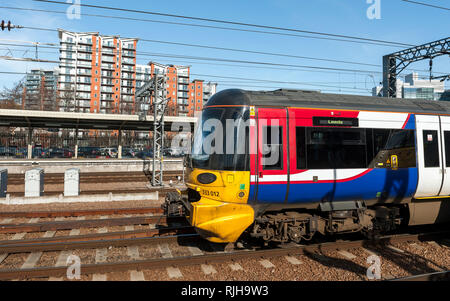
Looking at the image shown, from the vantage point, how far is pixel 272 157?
6.20 meters

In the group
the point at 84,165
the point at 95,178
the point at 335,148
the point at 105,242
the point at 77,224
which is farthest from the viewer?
the point at 84,165

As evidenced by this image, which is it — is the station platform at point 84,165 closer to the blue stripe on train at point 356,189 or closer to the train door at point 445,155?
the blue stripe on train at point 356,189

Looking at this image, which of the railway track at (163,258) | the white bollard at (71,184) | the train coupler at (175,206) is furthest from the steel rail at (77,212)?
the white bollard at (71,184)

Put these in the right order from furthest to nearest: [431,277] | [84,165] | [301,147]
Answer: [84,165] < [301,147] < [431,277]

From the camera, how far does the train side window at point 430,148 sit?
7.34 m

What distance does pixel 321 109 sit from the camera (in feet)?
21.6

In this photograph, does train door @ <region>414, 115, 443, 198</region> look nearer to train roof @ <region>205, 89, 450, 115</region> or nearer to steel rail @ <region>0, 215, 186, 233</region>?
train roof @ <region>205, 89, 450, 115</region>

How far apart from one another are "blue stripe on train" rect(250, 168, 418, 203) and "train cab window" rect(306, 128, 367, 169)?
42cm

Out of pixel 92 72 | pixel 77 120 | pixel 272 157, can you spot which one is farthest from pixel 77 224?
pixel 92 72

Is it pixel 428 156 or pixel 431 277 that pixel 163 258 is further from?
pixel 428 156

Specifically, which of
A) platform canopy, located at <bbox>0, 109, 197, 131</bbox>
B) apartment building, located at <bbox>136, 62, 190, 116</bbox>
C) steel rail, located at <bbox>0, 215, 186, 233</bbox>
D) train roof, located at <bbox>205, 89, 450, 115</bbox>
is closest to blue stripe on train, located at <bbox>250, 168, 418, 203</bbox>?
train roof, located at <bbox>205, 89, 450, 115</bbox>

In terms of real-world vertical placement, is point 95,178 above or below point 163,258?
above

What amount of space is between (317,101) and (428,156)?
3339 mm

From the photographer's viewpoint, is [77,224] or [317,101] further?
[77,224]
